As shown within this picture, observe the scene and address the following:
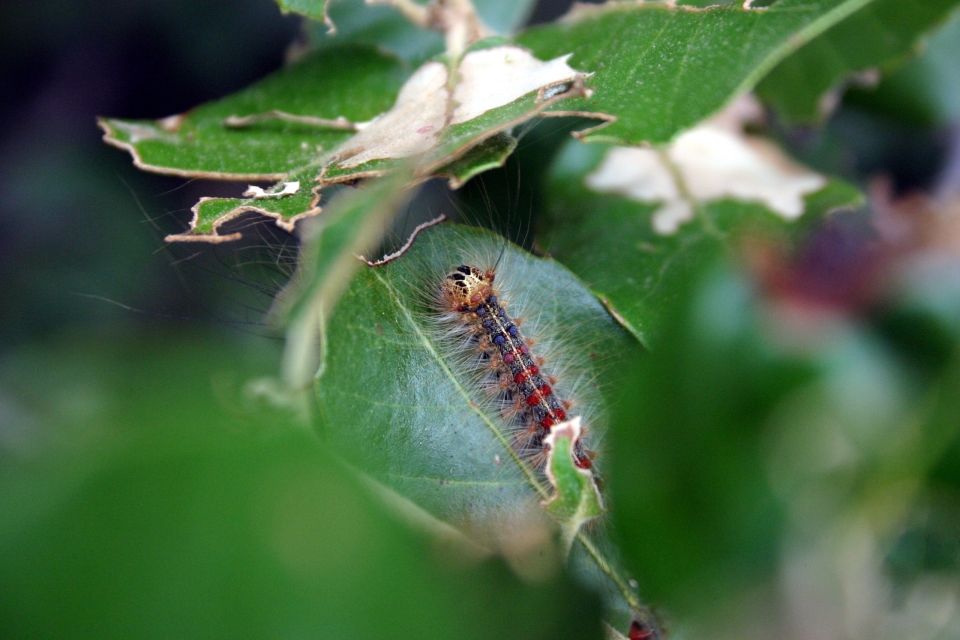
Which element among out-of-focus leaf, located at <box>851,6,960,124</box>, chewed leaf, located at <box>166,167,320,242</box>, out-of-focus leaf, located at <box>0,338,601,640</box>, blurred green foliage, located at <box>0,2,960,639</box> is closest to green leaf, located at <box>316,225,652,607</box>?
blurred green foliage, located at <box>0,2,960,639</box>

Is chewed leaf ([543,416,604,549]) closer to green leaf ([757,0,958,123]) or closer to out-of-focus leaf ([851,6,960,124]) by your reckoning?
green leaf ([757,0,958,123])

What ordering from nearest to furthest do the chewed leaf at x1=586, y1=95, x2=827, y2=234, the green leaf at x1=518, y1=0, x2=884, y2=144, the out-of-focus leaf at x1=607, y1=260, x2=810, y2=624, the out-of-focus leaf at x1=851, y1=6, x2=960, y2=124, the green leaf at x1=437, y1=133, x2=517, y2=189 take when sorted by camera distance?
the out-of-focus leaf at x1=607, y1=260, x2=810, y2=624 → the green leaf at x1=518, y1=0, x2=884, y2=144 → the green leaf at x1=437, y1=133, x2=517, y2=189 → the chewed leaf at x1=586, y1=95, x2=827, y2=234 → the out-of-focus leaf at x1=851, y1=6, x2=960, y2=124

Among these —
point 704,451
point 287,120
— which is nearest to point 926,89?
point 287,120

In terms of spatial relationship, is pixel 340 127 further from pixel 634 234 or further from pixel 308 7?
pixel 634 234

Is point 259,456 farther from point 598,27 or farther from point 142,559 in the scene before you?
point 598,27

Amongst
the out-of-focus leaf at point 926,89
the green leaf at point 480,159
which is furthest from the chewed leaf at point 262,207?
the out-of-focus leaf at point 926,89

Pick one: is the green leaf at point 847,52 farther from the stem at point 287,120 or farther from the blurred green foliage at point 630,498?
the stem at point 287,120

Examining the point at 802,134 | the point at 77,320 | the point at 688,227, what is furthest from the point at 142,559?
the point at 77,320
